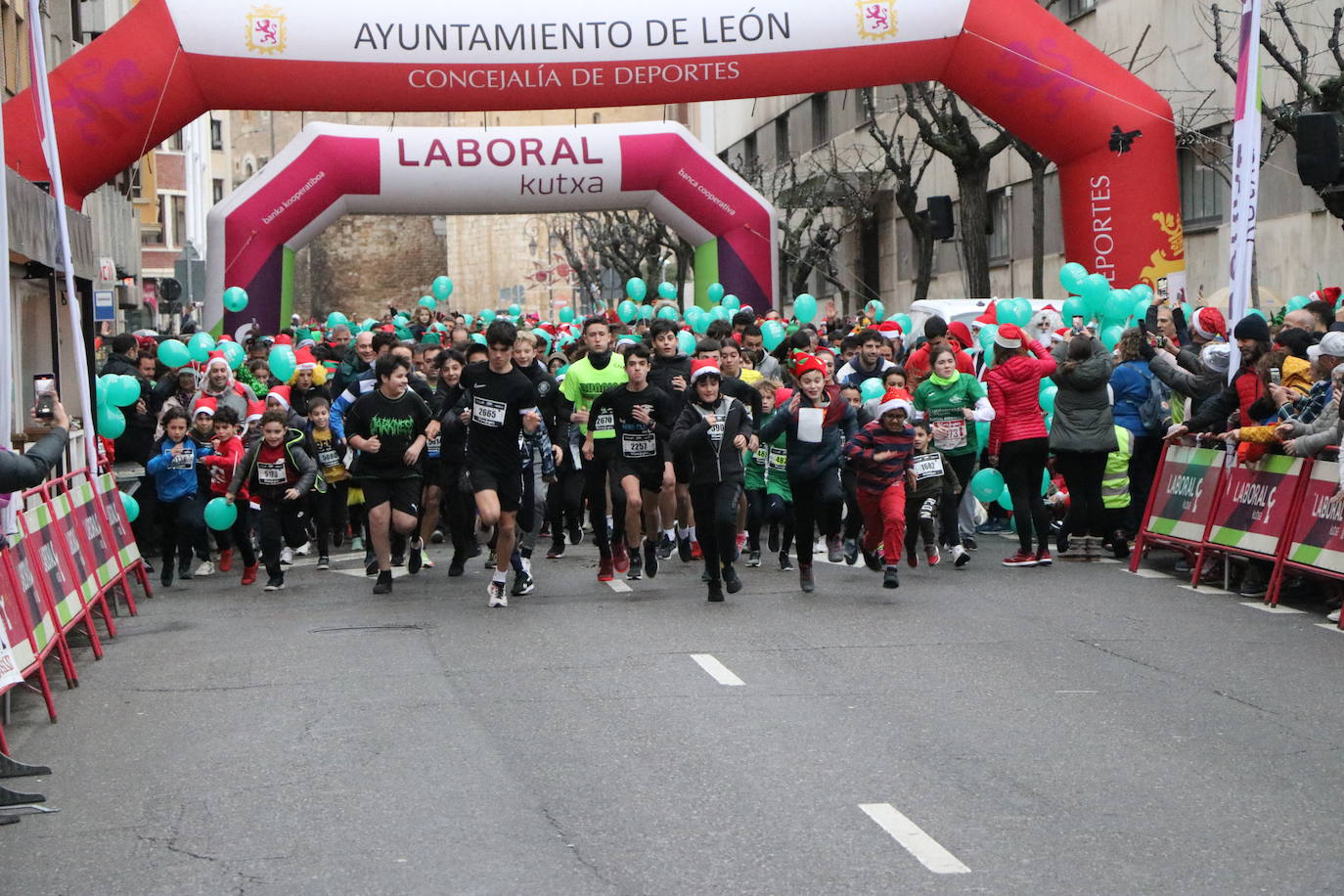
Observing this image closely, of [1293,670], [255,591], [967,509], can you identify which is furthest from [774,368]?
[1293,670]

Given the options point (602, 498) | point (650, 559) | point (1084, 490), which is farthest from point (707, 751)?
point (1084, 490)

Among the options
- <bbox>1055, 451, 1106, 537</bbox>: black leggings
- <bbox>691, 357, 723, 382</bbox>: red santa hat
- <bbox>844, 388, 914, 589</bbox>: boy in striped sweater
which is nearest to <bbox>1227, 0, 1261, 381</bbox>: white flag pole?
<bbox>1055, 451, 1106, 537</bbox>: black leggings

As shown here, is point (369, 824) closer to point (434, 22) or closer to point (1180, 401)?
point (1180, 401)

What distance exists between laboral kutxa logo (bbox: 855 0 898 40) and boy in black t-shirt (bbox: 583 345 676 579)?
821cm

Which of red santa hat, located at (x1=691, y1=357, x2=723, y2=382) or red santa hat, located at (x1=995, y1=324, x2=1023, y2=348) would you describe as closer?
red santa hat, located at (x1=691, y1=357, x2=723, y2=382)

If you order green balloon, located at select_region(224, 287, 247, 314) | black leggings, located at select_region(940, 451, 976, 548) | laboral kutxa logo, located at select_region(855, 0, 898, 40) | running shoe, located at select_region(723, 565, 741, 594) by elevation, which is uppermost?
laboral kutxa logo, located at select_region(855, 0, 898, 40)

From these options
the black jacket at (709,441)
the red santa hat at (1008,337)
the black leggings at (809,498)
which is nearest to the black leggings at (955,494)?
the red santa hat at (1008,337)

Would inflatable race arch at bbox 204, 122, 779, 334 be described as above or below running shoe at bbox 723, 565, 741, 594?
above

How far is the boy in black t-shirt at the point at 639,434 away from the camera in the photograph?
1362cm

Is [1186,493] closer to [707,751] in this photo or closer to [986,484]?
[986,484]

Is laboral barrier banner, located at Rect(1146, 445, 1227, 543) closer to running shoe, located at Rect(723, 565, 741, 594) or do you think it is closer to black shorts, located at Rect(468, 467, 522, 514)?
running shoe, located at Rect(723, 565, 741, 594)

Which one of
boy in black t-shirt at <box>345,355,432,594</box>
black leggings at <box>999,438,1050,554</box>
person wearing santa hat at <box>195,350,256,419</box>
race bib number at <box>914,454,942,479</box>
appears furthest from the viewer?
person wearing santa hat at <box>195,350,256,419</box>

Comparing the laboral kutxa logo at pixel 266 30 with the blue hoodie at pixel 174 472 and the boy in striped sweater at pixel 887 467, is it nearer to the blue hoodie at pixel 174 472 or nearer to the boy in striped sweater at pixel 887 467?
the blue hoodie at pixel 174 472

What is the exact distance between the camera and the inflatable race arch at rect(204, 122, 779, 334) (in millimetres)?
24922
